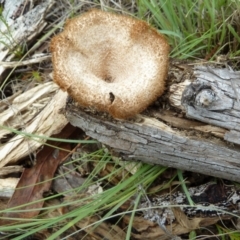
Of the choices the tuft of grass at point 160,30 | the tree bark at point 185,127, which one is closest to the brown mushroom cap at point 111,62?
the tree bark at point 185,127

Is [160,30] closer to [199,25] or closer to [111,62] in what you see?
[199,25]

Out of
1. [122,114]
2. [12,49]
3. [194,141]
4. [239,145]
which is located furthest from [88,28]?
[12,49]

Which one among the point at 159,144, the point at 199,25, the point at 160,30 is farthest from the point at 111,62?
the point at 199,25

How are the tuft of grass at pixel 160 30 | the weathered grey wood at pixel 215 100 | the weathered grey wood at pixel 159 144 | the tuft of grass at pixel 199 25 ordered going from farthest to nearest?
1. the tuft of grass at pixel 199 25
2. the tuft of grass at pixel 160 30
3. the weathered grey wood at pixel 159 144
4. the weathered grey wood at pixel 215 100

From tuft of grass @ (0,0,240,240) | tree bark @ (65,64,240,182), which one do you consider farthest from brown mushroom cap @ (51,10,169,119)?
tuft of grass @ (0,0,240,240)

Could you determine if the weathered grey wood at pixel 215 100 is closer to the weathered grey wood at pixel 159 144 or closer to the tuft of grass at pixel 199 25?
the weathered grey wood at pixel 159 144
